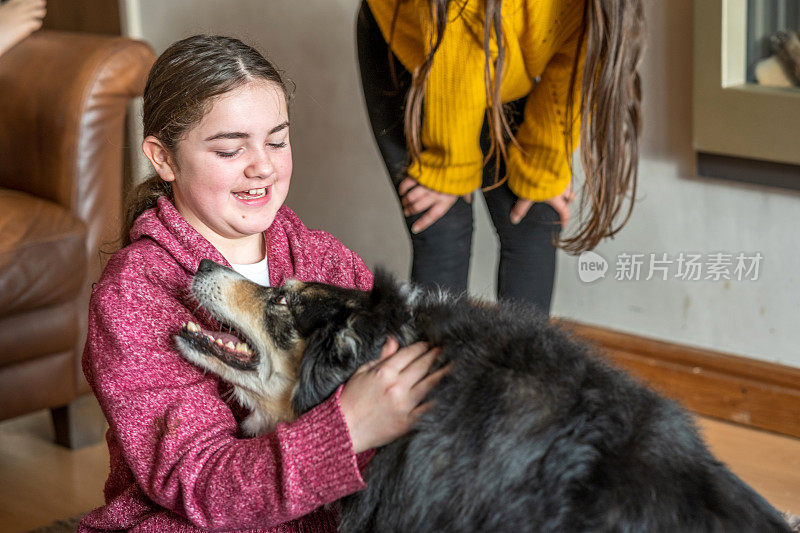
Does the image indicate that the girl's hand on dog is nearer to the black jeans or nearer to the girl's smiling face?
the girl's smiling face

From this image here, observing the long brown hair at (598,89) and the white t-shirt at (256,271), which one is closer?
the white t-shirt at (256,271)

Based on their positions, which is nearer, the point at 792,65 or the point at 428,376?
the point at 428,376

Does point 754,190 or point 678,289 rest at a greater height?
point 754,190

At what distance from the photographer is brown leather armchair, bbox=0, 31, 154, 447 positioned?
2.04 m

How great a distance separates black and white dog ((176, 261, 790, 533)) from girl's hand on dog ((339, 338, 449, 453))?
2cm

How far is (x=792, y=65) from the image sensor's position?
79.1 inches

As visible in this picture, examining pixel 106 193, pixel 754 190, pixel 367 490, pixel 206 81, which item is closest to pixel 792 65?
pixel 754 190

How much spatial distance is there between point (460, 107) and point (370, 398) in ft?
2.47

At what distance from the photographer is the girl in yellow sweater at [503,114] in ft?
5.25

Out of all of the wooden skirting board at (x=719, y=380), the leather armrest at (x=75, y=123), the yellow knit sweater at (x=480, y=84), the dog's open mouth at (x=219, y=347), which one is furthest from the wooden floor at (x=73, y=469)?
the dog's open mouth at (x=219, y=347)

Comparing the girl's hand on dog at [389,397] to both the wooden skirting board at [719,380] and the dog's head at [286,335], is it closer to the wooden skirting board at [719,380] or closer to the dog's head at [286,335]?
the dog's head at [286,335]

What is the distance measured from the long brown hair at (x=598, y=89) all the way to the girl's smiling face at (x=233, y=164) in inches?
13.2

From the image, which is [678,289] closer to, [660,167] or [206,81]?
[660,167]

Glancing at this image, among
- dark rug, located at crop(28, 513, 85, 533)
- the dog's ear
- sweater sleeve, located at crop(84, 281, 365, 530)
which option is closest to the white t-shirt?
sweater sleeve, located at crop(84, 281, 365, 530)
